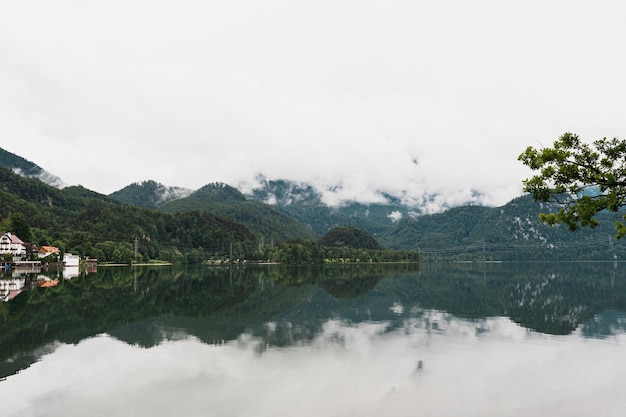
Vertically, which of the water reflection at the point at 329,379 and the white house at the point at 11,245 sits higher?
the white house at the point at 11,245

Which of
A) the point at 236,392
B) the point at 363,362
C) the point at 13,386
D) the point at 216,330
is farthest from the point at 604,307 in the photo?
the point at 13,386

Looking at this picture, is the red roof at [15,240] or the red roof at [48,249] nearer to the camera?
the red roof at [15,240]

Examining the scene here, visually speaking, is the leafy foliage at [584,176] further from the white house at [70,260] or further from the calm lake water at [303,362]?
the white house at [70,260]

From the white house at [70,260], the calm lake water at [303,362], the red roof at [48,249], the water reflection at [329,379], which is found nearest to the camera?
the water reflection at [329,379]

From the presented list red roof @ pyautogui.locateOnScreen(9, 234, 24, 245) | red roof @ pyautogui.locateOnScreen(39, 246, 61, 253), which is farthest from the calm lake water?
red roof @ pyautogui.locateOnScreen(39, 246, 61, 253)

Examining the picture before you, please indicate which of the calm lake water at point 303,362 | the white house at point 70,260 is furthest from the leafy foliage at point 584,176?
the white house at point 70,260

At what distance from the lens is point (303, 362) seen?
27.1 m

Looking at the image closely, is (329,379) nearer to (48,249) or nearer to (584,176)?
(584,176)

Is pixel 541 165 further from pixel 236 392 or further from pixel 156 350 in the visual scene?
pixel 156 350

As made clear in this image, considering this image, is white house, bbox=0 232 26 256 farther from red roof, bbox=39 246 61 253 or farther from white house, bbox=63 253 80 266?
white house, bbox=63 253 80 266

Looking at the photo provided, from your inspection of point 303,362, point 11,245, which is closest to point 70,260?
point 11,245

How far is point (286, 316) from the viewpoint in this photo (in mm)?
47500

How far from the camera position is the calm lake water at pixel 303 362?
19.7 metres

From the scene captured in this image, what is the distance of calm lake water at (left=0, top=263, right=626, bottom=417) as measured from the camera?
19653 millimetres
